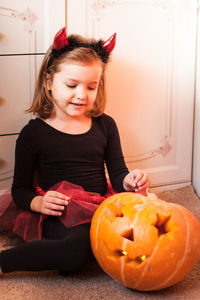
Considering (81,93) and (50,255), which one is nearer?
(50,255)

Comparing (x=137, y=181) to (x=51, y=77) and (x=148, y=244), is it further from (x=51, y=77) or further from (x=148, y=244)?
(x=51, y=77)

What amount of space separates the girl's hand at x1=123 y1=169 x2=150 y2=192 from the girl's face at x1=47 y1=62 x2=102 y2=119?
0.25m

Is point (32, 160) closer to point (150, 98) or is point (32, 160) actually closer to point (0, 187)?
point (0, 187)

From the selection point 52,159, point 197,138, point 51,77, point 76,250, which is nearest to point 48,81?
point 51,77

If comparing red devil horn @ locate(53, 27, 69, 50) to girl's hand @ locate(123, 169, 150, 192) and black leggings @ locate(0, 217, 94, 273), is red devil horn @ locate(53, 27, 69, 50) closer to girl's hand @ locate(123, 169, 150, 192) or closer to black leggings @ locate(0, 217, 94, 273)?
girl's hand @ locate(123, 169, 150, 192)

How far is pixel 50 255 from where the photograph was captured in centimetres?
98

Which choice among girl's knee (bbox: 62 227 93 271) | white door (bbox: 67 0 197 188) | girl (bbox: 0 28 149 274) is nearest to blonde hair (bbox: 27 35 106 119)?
girl (bbox: 0 28 149 274)

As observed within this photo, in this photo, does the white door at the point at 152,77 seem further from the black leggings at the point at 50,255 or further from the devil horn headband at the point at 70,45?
the black leggings at the point at 50,255

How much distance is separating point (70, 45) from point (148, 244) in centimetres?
63

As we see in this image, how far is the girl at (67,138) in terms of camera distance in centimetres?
113

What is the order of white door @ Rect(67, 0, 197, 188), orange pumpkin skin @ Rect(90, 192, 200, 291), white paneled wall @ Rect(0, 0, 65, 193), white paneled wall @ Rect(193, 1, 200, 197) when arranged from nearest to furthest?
orange pumpkin skin @ Rect(90, 192, 200, 291) < white paneled wall @ Rect(0, 0, 65, 193) < white door @ Rect(67, 0, 197, 188) < white paneled wall @ Rect(193, 1, 200, 197)

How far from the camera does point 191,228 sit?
2.98 ft

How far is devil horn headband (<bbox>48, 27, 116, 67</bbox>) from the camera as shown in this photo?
3.72 ft

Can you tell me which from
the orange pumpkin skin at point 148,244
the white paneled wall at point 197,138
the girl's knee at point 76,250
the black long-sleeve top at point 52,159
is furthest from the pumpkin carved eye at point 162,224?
the white paneled wall at point 197,138
